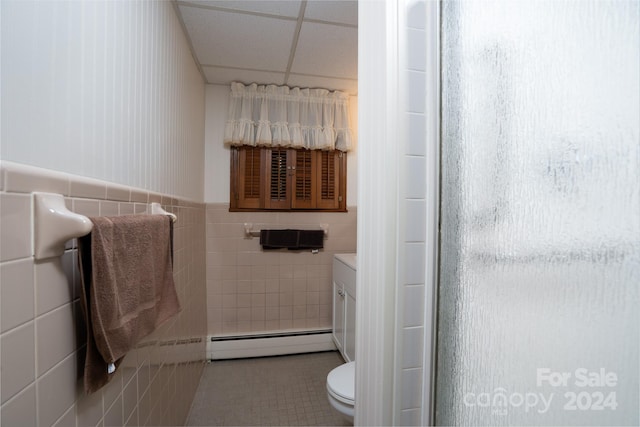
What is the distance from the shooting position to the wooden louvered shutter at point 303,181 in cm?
231

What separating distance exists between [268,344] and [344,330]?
0.70m

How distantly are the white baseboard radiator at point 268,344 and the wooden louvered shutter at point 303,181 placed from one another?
1138mm

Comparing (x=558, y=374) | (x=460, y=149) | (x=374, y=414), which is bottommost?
(x=374, y=414)

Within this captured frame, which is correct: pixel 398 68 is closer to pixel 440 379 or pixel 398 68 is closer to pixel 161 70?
pixel 440 379

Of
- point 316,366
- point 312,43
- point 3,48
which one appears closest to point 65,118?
point 3,48

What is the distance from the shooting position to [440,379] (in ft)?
2.06

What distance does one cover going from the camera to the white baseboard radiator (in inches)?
85.5

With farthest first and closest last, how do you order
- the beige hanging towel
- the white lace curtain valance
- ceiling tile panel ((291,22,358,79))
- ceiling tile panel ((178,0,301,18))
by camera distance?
the white lace curtain valance
ceiling tile panel ((291,22,358,79))
ceiling tile panel ((178,0,301,18))
the beige hanging towel

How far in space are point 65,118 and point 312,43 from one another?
1487 millimetres

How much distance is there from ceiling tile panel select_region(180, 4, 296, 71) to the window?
659 mm

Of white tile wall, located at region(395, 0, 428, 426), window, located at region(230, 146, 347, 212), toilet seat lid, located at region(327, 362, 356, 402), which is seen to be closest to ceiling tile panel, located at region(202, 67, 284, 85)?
window, located at region(230, 146, 347, 212)

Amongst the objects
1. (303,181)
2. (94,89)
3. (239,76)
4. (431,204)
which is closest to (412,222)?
(431,204)

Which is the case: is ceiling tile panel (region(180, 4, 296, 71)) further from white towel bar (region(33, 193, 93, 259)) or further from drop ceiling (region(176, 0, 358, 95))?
white towel bar (region(33, 193, 93, 259))

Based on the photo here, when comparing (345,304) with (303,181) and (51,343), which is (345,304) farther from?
(51,343)
